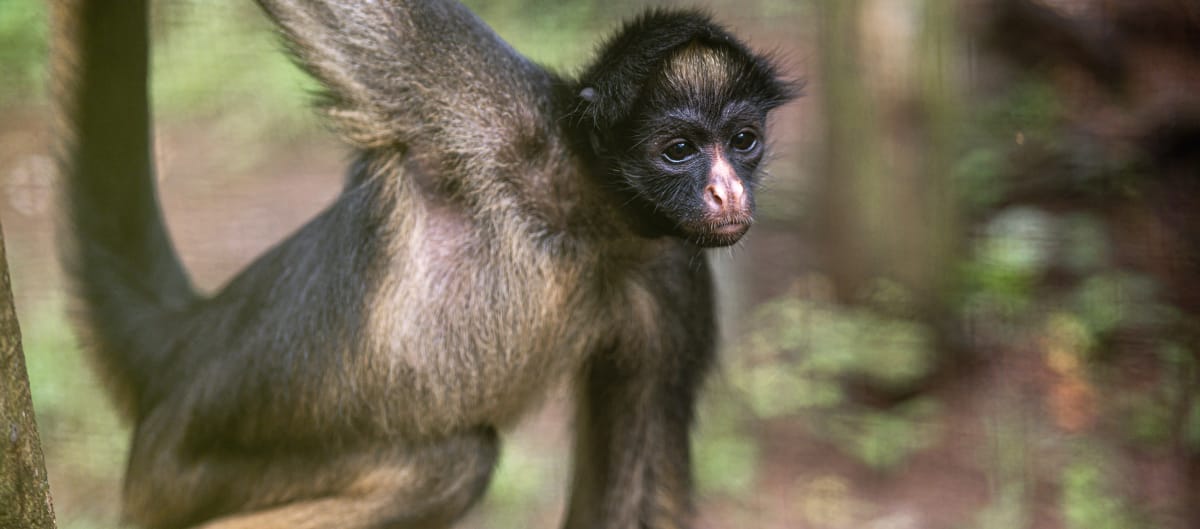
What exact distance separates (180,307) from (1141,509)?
4.82 meters

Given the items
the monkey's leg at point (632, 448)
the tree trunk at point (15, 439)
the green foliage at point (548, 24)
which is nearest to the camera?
the tree trunk at point (15, 439)

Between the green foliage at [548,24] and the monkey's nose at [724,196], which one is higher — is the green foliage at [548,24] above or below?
above

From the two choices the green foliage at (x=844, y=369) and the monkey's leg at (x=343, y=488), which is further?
the green foliage at (x=844, y=369)

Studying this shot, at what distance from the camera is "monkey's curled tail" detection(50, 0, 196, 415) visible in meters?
3.68

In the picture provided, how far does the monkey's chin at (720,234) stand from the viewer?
333 cm

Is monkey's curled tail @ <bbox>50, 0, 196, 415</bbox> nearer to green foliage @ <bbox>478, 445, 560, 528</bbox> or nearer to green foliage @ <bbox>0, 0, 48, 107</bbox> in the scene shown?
green foliage @ <bbox>478, 445, 560, 528</bbox>

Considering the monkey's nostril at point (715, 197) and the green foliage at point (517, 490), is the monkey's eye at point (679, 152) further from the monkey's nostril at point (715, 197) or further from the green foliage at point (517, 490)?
the green foliage at point (517, 490)

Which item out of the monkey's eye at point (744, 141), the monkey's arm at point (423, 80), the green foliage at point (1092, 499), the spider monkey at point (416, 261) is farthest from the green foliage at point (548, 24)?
the green foliage at point (1092, 499)

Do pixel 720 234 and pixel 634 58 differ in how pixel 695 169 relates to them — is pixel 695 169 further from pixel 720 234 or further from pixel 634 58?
pixel 634 58

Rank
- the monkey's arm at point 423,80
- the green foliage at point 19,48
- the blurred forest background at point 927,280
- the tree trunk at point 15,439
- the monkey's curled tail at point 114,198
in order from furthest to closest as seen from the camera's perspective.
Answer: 1. the green foliage at point 19,48
2. the blurred forest background at point 927,280
3. the monkey's curled tail at point 114,198
4. the monkey's arm at point 423,80
5. the tree trunk at point 15,439

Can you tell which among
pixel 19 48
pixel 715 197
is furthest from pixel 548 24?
pixel 715 197

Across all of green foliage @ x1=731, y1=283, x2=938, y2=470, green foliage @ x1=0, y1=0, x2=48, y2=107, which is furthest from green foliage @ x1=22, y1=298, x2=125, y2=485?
green foliage @ x1=731, y1=283, x2=938, y2=470

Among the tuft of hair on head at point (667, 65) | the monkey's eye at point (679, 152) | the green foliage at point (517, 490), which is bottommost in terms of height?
the green foliage at point (517, 490)

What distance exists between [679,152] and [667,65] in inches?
10.2
